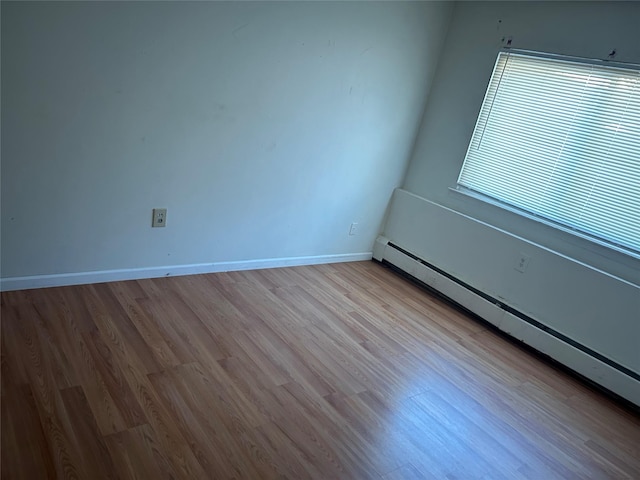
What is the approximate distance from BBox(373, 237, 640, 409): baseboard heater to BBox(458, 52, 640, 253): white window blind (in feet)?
2.21

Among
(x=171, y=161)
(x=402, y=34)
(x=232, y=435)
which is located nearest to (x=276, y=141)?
(x=171, y=161)

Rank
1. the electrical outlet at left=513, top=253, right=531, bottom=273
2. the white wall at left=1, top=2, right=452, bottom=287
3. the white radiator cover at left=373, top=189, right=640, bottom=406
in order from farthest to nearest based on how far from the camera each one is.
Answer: the electrical outlet at left=513, top=253, right=531, bottom=273, the white radiator cover at left=373, top=189, right=640, bottom=406, the white wall at left=1, top=2, right=452, bottom=287

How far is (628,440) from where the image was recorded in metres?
2.44

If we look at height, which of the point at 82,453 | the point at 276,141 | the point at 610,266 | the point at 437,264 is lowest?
the point at 82,453

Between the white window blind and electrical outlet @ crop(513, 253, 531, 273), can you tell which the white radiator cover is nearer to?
electrical outlet @ crop(513, 253, 531, 273)

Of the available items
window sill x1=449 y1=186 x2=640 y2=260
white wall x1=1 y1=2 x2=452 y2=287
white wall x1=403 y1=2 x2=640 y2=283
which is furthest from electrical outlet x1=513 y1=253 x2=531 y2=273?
white wall x1=1 y1=2 x2=452 y2=287

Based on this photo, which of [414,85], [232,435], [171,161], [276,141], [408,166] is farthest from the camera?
[408,166]

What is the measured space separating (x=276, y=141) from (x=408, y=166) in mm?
1318

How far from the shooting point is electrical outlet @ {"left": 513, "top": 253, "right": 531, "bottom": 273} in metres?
3.13

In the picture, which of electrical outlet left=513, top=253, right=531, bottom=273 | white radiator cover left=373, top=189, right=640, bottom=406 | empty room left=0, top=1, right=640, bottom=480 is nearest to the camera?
empty room left=0, top=1, right=640, bottom=480

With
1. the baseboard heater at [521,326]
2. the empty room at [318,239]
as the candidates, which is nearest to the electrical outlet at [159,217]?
the empty room at [318,239]

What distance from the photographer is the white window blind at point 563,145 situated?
9.05 ft

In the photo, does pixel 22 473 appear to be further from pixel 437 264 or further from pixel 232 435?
pixel 437 264

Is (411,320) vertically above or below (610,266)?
below
